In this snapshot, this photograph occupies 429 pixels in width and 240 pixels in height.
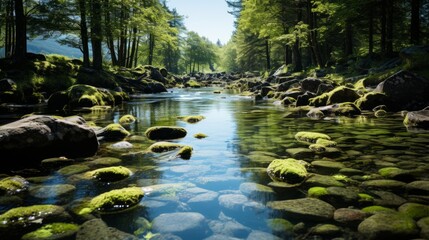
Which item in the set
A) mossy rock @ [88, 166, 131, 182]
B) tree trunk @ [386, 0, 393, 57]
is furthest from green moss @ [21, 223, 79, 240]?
tree trunk @ [386, 0, 393, 57]

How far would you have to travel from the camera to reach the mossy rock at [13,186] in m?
4.88

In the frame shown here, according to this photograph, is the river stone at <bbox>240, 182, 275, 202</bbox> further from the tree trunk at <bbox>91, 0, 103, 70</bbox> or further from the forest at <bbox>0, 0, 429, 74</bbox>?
the tree trunk at <bbox>91, 0, 103, 70</bbox>

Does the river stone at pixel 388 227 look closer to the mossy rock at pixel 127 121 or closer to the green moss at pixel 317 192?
the green moss at pixel 317 192

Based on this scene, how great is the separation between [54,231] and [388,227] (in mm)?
3658

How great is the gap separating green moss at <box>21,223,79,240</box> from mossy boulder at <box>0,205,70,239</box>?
0.35 feet

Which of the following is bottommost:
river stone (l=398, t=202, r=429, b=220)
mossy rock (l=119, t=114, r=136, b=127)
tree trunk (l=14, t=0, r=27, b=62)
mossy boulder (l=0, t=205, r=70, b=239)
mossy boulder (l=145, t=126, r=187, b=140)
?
mossy boulder (l=0, t=205, r=70, b=239)

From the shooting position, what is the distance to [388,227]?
361 cm

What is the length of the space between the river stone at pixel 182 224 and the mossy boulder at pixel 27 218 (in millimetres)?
1134

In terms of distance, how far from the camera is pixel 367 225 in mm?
3684

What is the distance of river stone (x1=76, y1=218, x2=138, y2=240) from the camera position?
3.57 m

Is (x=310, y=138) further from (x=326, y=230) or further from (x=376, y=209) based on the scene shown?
(x=326, y=230)

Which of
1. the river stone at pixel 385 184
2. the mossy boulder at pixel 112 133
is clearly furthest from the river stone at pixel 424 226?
the mossy boulder at pixel 112 133

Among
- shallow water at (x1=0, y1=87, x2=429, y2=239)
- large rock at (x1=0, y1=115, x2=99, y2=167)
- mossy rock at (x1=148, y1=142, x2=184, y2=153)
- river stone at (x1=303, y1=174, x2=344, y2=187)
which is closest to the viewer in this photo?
shallow water at (x1=0, y1=87, x2=429, y2=239)

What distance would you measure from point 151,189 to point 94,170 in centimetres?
151
